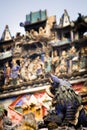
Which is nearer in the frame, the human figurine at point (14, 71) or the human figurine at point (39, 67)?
the human figurine at point (39, 67)

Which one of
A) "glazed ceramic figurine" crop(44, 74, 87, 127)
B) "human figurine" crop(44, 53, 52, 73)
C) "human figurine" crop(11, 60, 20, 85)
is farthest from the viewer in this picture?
"human figurine" crop(11, 60, 20, 85)

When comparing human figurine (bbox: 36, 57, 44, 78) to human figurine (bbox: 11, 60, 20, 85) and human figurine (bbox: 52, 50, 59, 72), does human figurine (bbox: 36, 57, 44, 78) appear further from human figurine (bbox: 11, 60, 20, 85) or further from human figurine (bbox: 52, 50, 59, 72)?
human figurine (bbox: 11, 60, 20, 85)

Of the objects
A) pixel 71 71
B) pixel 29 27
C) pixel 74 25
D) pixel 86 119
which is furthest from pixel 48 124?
pixel 29 27

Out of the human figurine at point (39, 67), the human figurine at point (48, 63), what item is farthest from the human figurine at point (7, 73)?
the human figurine at point (48, 63)

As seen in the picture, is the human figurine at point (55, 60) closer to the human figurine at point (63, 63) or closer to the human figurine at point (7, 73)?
the human figurine at point (63, 63)

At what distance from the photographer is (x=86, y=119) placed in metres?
6.71

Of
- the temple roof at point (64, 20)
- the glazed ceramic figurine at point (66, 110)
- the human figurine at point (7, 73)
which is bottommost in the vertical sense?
the glazed ceramic figurine at point (66, 110)

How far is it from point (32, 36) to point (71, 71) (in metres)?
3.36

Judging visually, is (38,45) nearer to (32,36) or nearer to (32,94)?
(32,36)

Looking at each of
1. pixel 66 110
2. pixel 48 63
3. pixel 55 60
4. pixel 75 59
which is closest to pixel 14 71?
pixel 48 63

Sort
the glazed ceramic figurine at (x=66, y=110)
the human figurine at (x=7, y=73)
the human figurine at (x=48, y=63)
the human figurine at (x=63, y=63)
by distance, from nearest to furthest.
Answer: the glazed ceramic figurine at (x=66, y=110), the human figurine at (x=63, y=63), the human figurine at (x=48, y=63), the human figurine at (x=7, y=73)

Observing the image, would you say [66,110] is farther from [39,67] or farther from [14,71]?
[14,71]

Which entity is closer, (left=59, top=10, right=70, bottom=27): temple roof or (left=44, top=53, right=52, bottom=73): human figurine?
(left=44, top=53, right=52, bottom=73): human figurine

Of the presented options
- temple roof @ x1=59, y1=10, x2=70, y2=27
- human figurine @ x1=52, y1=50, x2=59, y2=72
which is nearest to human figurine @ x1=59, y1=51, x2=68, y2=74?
human figurine @ x1=52, y1=50, x2=59, y2=72
